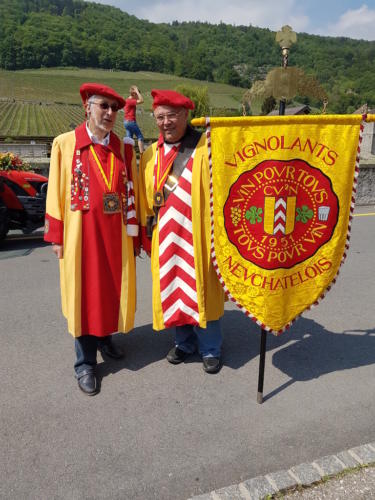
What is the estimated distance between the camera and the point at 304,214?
8.58 feet

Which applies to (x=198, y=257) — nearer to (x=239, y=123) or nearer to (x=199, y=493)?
(x=239, y=123)

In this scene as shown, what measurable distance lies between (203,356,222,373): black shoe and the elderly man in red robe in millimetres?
665

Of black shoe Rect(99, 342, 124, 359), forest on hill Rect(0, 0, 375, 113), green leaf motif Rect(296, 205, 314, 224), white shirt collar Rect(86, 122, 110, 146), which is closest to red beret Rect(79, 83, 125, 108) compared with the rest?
white shirt collar Rect(86, 122, 110, 146)

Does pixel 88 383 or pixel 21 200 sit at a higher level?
pixel 21 200

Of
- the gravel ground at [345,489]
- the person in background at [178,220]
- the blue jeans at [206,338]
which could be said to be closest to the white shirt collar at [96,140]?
the person in background at [178,220]

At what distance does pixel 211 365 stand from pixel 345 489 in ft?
4.26

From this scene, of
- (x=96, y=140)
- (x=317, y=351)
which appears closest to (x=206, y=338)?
(x=317, y=351)

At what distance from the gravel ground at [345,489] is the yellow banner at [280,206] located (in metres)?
0.92

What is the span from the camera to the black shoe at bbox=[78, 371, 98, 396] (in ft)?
9.80

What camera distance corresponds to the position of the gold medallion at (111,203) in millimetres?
2896

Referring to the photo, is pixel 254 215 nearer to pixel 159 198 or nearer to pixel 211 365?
pixel 159 198

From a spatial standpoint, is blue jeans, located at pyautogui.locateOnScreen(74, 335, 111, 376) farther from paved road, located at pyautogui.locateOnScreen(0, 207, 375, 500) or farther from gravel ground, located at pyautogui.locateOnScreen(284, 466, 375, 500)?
gravel ground, located at pyautogui.locateOnScreen(284, 466, 375, 500)

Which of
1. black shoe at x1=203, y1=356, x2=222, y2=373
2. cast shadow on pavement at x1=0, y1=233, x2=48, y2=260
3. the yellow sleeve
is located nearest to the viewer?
the yellow sleeve

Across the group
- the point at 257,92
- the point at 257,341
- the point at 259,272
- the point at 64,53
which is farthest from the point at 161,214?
the point at 64,53
